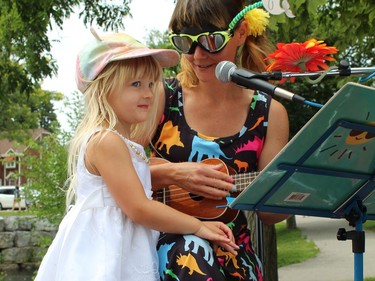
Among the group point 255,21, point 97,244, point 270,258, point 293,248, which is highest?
point 255,21

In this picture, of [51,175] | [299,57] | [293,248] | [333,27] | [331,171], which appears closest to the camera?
[331,171]

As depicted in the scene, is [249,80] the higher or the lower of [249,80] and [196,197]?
the higher

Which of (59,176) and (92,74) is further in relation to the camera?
(59,176)

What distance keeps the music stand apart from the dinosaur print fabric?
0.29 meters

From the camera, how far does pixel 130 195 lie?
2506mm

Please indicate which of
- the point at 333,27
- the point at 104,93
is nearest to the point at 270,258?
the point at 333,27

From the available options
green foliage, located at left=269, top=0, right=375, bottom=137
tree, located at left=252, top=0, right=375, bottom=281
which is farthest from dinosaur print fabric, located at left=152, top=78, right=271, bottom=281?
green foliage, located at left=269, top=0, right=375, bottom=137

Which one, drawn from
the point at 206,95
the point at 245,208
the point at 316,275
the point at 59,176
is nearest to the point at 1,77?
the point at 59,176

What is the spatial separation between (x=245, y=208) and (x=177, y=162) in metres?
0.60

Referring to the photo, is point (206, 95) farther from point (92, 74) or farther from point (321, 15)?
Result: point (321, 15)

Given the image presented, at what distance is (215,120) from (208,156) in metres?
0.16

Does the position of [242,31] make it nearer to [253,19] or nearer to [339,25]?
[253,19]

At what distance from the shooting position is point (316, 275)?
11.1 meters

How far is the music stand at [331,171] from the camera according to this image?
1955 millimetres
